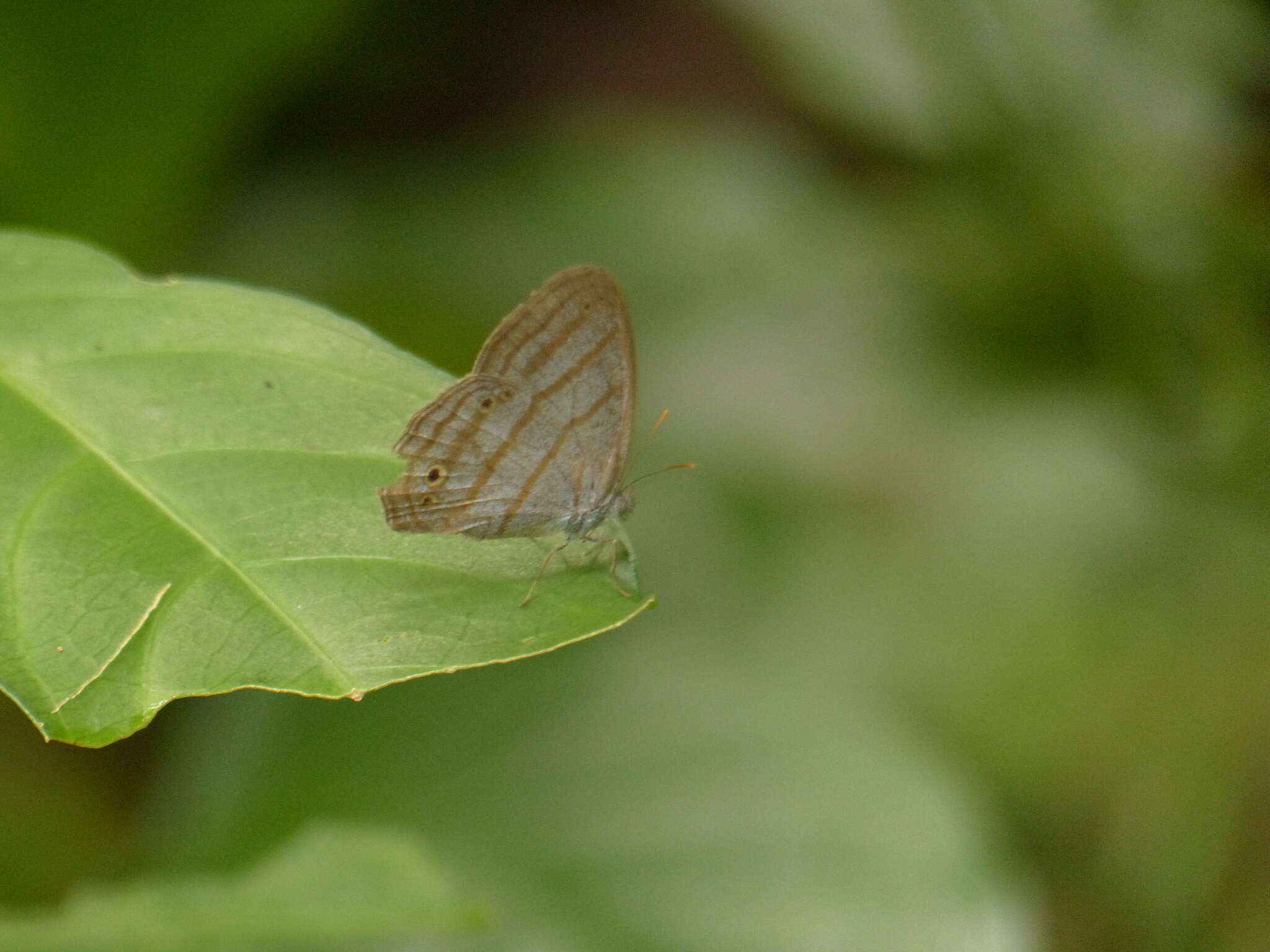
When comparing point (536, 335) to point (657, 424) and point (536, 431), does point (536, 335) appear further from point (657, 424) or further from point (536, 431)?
point (657, 424)

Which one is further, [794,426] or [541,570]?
[794,426]

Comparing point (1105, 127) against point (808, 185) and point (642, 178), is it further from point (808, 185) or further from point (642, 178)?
point (642, 178)

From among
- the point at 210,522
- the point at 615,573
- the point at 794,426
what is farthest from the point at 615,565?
the point at 794,426

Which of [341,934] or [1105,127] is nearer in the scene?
[341,934]

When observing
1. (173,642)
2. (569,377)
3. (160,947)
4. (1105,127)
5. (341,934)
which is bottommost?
(160,947)

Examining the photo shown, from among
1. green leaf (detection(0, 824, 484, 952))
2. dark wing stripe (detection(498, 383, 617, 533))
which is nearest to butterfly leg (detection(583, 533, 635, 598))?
dark wing stripe (detection(498, 383, 617, 533))

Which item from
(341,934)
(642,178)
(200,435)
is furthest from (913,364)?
(200,435)

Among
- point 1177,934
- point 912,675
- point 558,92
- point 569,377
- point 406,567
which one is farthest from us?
point 558,92
